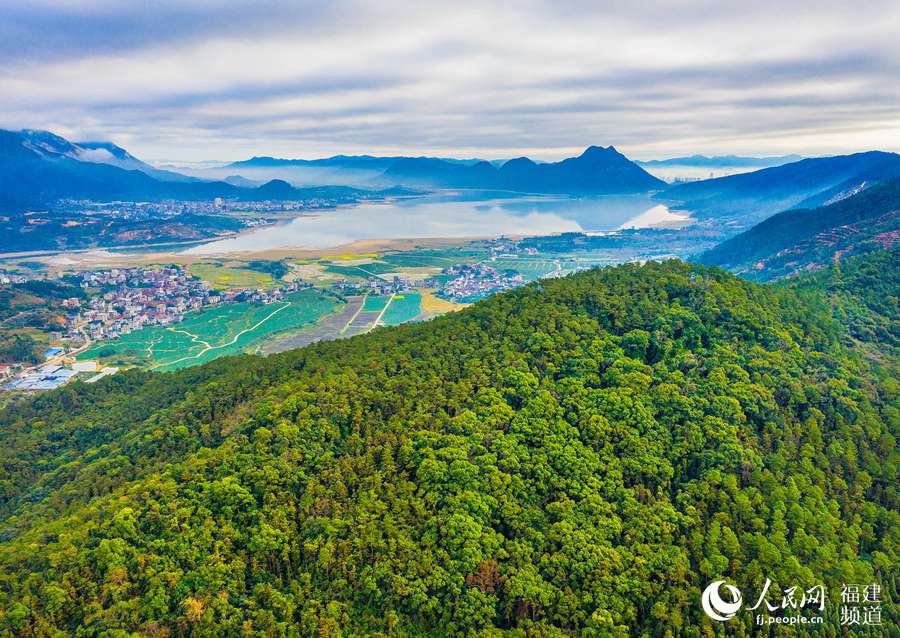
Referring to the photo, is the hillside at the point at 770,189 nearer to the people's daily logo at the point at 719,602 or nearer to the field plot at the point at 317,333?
the field plot at the point at 317,333

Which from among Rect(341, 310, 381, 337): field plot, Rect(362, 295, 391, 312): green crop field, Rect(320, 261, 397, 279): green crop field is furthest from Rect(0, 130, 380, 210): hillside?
Rect(341, 310, 381, 337): field plot

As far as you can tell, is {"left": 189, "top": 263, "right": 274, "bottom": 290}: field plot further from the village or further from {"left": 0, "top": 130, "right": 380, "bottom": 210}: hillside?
{"left": 0, "top": 130, "right": 380, "bottom": 210}: hillside

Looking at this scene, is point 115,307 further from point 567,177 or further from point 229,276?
point 567,177

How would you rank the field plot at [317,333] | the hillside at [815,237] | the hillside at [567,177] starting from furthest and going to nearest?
the hillside at [567,177] < the hillside at [815,237] < the field plot at [317,333]

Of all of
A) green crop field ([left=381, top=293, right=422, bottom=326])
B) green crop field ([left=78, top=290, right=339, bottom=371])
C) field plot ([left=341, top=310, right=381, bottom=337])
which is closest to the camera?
green crop field ([left=78, top=290, right=339, bottom=371])

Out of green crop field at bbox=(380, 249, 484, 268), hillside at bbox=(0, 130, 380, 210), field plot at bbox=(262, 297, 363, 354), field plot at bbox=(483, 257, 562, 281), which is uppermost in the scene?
hillside at bbox=(0, 130, 380, 210)

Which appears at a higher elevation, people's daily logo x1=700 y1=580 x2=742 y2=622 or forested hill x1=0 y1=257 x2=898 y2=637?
forested hill x1=0 y1=257 x2=898 y2=637

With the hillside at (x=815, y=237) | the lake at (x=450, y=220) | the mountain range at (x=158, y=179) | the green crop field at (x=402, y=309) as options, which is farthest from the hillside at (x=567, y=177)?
the green crop field at (x=402, y=309)
